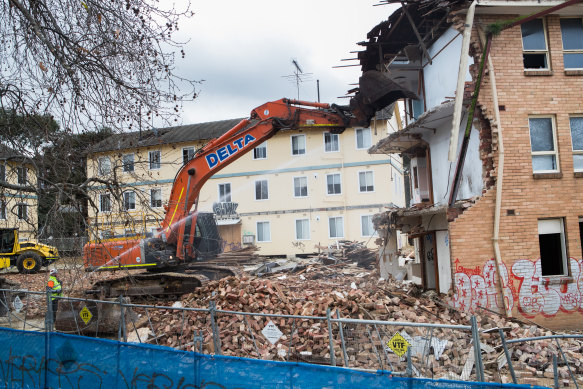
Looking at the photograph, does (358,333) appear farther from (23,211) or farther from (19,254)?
(19,254)

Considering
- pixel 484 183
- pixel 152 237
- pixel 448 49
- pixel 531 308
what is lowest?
pixel 531 308

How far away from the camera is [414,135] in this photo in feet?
56.4

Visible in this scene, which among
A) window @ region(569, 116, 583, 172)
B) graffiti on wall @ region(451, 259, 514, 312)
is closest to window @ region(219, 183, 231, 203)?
graffiti on wall @ region(451, 259, 514, 312)

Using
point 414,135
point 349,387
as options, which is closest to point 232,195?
point 414,135

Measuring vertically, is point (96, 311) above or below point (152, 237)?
below

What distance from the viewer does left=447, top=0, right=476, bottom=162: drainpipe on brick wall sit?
12070 millimetres

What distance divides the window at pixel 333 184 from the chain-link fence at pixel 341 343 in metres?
23.6

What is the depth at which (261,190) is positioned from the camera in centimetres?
3722

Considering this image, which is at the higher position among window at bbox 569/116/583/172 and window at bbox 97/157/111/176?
window at bbox 569/116/583/172

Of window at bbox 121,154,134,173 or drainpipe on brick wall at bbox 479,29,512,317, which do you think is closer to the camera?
window at bbox 121,154,134,173

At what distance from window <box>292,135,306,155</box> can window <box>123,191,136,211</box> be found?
29462 millimetres

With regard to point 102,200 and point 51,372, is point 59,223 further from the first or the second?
point 51,372

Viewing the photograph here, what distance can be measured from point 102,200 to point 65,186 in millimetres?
726

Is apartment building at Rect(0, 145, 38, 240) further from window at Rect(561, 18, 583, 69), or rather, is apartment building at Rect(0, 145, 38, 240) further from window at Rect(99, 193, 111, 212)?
window at Rect(561, 18, 583, 69)
